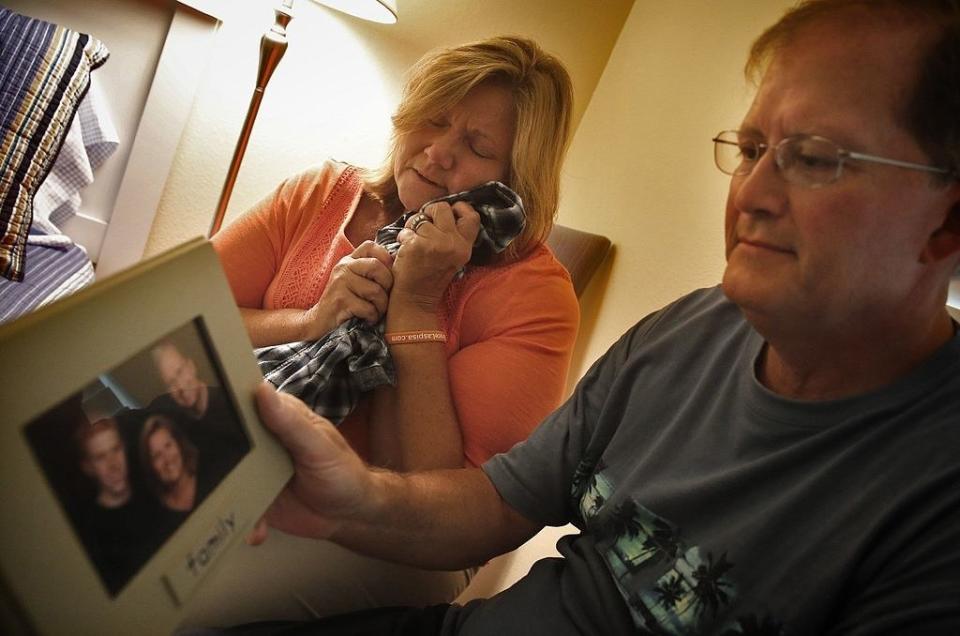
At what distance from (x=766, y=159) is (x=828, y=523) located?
35 cm

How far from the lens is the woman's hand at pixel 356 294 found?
1063 mm

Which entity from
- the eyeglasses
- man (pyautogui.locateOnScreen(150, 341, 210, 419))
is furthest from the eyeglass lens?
man (pyautogui.locateOnScreen(150, 341, 210, 419))

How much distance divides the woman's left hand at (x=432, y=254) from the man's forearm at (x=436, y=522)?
29 cm

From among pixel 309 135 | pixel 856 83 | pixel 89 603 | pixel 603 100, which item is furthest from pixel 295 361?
pixel 603 100

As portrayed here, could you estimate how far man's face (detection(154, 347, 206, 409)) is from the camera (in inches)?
18.1

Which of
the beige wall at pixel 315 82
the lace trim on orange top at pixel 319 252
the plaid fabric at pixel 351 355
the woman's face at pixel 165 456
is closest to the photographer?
the woman's face at pixel 165 456

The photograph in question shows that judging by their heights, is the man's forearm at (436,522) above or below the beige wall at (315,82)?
below

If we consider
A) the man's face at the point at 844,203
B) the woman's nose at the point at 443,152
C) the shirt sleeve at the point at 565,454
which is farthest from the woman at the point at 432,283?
the man's face at the point at 844,203

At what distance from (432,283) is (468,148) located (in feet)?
0.88

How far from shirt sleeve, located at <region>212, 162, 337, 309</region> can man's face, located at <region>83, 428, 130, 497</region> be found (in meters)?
0.89

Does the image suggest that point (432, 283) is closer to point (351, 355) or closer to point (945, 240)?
point (351, 355)

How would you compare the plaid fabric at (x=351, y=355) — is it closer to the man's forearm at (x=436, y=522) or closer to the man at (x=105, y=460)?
the man's forearm at (x=436, y=522)

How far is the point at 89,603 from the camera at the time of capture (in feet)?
1.24

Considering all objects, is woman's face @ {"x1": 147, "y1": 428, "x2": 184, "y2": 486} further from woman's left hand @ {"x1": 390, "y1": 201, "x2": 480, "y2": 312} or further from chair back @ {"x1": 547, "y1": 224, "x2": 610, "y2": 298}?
chair back @ {"x1": 547, "y1": 224, "x2": 610, "y2": 298}
